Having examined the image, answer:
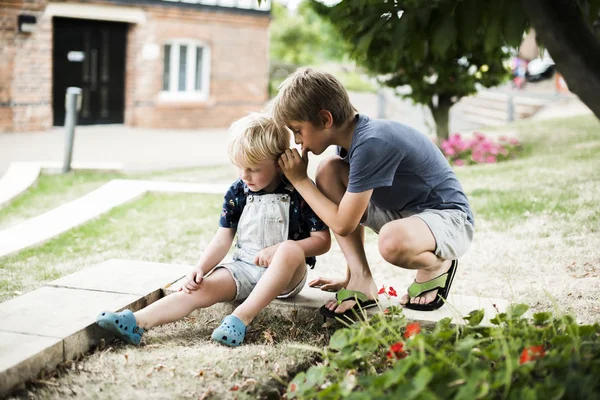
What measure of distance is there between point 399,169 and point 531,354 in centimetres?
124

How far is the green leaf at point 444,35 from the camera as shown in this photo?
6.78 feet

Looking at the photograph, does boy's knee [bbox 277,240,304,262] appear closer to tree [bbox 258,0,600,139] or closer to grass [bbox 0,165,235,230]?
tree [bbox 258,0,600,139]

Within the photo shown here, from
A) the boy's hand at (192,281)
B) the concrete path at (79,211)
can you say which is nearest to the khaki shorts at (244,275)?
the boy's hand at (192,281)

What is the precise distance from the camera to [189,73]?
17.3 meters

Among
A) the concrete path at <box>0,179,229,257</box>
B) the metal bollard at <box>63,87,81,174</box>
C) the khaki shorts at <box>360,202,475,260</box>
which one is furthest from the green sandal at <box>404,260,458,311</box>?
the metal bollard at <box>63,87,81,174</box>

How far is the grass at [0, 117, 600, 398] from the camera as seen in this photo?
8.01 feet

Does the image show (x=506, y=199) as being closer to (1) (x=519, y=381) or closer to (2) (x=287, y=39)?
(1) (x=519, y=381)

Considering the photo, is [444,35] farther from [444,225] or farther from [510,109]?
[510,109]

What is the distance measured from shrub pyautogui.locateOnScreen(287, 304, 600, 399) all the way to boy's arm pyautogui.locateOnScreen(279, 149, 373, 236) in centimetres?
50

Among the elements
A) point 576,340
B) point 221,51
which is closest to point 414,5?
point 576,340

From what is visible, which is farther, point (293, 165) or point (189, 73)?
point (189, 73)

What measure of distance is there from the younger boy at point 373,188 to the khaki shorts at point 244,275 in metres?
0.34

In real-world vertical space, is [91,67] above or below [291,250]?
above

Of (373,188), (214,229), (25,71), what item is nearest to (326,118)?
(373,188)
